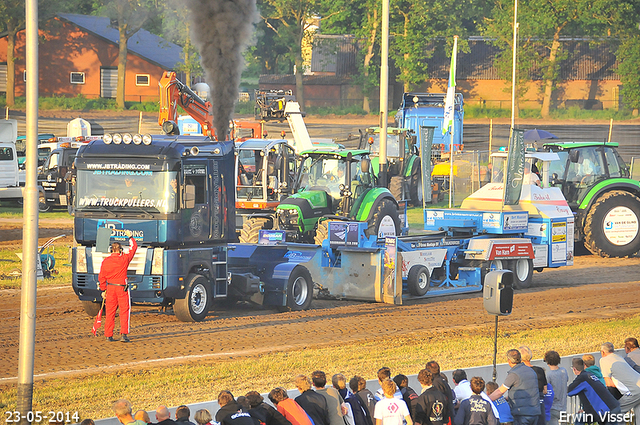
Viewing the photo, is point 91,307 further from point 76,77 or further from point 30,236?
point 76,77

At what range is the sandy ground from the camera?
12.1 m

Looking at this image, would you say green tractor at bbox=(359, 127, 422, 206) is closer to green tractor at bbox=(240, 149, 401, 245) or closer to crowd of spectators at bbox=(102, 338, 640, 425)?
green tractor at bbox=(240, 149, 401, 245)

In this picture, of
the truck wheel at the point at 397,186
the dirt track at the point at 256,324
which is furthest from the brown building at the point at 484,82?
the dirt track at the point at 256,324

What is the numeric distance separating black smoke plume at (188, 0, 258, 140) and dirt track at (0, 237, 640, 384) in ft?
14.4

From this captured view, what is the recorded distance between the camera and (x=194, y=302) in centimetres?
1421

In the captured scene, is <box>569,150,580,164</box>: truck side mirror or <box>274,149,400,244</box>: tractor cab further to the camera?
<box>569,150,580,164</box>: truck side mirror

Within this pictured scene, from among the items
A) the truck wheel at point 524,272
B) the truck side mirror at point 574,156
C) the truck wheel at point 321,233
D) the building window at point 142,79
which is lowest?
the truck wheel at point 524,272

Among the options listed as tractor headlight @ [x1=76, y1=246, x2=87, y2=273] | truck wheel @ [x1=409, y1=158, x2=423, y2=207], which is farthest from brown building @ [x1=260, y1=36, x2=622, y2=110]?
tractor headlight @ [x1=76, y1=246, x2=87, y2=273]

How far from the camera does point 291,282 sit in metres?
15.5

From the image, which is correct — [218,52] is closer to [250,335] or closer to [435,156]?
[250,335]

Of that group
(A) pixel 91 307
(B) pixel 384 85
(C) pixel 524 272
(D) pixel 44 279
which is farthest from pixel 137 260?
(B) pixel 384 85

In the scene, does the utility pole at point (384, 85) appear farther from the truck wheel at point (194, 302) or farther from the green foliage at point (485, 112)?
the green foliage at point (485, 112)

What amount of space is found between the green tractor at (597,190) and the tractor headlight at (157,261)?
11921 mm

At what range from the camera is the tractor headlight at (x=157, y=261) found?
13.4m
